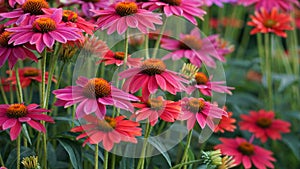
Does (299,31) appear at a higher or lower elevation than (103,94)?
lower

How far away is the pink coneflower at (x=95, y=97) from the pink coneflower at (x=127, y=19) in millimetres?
134

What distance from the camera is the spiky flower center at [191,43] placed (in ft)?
4.06

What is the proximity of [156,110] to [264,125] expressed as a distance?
0.61 m

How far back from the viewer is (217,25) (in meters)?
1.97

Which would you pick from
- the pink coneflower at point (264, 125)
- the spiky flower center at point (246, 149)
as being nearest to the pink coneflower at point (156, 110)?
the spiky flower center at point (246, 149)

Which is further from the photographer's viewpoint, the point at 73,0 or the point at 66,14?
the point at 73,0

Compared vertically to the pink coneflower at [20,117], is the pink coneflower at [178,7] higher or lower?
higher

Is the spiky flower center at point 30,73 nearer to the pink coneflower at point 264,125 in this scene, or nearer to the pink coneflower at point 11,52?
the pink coneflower at point 11,52

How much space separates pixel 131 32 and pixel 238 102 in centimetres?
59

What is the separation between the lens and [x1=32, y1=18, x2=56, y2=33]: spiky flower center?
2.82ft

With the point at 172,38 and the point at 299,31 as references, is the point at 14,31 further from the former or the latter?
the point at 299,31

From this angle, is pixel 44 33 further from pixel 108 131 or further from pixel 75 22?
pixel 108 131

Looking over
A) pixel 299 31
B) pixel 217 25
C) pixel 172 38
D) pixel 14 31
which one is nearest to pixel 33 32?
pixel 14 31

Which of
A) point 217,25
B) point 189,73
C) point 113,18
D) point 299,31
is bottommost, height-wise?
point 299,31
